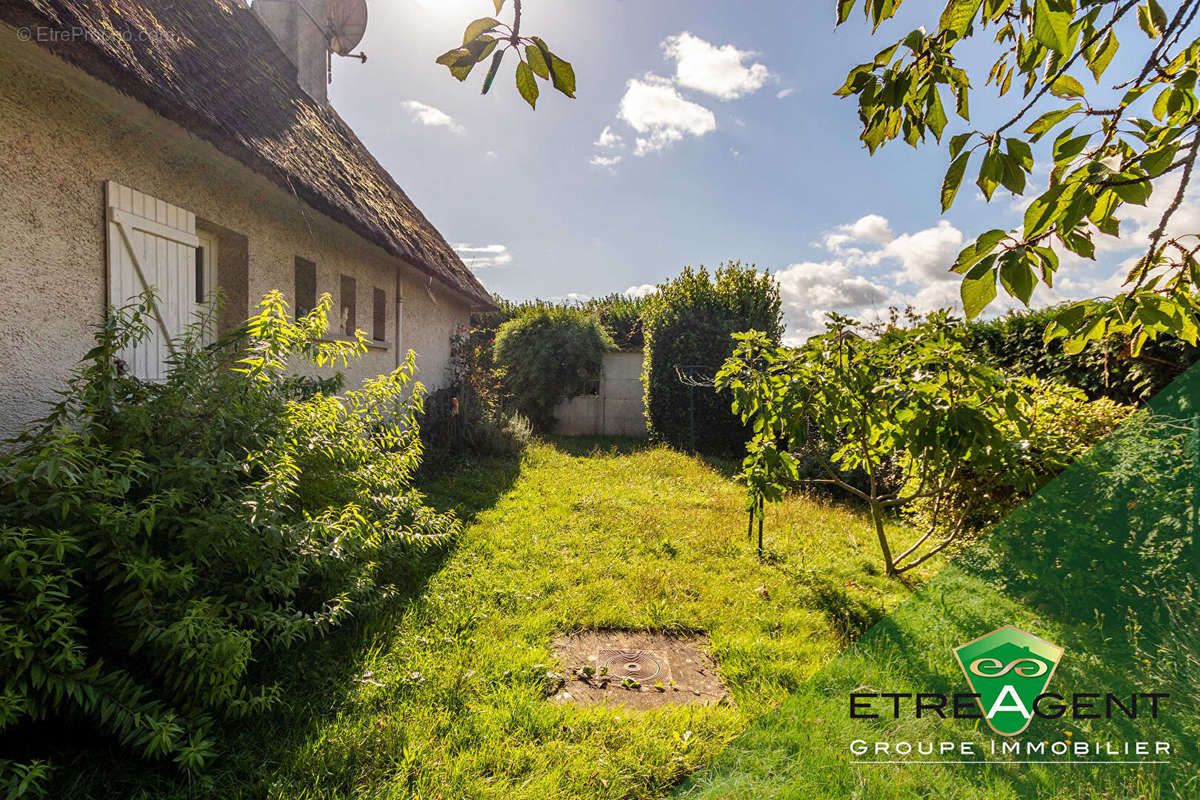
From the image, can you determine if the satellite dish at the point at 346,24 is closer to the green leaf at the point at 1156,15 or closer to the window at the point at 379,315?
the window at the point at 379,315

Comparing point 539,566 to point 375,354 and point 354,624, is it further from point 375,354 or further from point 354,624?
point 375,354

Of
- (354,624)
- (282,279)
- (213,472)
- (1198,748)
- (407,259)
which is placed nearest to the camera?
(1198,748)

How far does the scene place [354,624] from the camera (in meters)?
3.01

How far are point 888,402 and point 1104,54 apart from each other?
2189 millimetres

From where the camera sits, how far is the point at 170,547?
2.13m

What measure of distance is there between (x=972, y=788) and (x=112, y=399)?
12.9ft

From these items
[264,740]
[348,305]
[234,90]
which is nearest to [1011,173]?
[264,740]

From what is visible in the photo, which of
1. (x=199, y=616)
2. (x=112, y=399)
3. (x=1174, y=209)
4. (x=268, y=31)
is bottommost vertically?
(x=199, y=616)

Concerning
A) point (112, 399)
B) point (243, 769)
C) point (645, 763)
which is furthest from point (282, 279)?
point (645, 763)

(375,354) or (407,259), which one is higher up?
(407,259)

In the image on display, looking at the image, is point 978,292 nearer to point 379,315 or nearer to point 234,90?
point 234,90

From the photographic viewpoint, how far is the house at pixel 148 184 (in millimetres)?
2797

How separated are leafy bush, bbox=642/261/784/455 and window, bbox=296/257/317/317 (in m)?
6.23

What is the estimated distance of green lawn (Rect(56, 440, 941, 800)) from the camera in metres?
1.99
